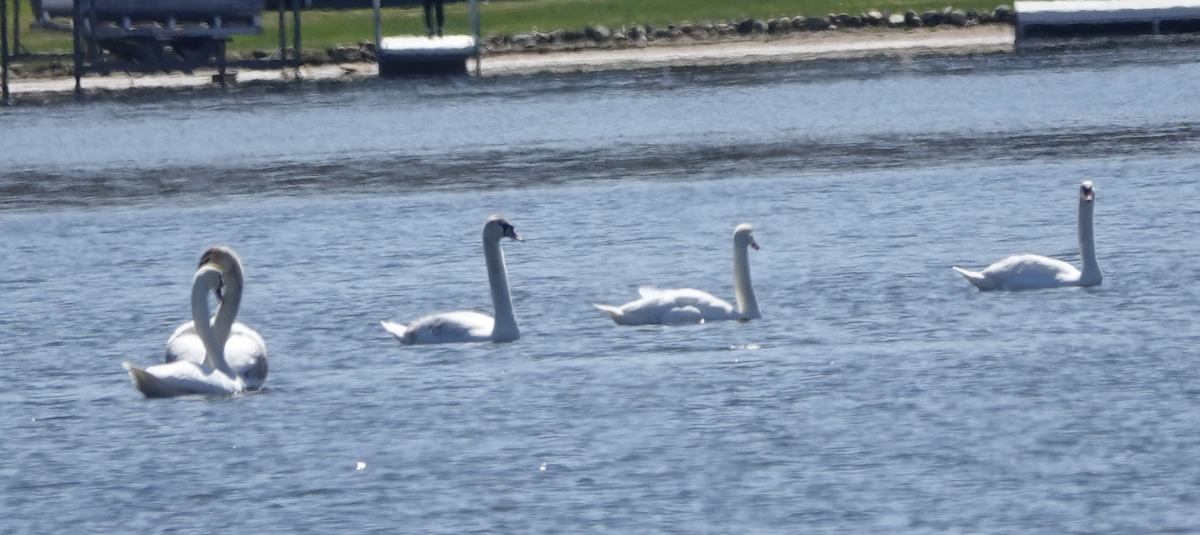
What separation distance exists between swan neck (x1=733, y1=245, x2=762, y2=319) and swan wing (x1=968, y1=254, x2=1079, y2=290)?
6.97 ft

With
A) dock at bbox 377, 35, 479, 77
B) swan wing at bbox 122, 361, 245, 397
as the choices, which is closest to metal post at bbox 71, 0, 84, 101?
dock at bbox 377, 35, 479, 77

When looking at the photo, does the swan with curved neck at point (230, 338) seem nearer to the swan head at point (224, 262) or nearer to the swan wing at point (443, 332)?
the swan head at point (224, 262)

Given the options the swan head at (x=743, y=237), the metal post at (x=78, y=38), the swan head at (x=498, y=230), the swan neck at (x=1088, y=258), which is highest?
the swan head at (x=498, y=230)

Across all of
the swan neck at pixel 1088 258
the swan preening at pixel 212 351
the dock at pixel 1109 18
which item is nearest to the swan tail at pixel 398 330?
the swan preening at pixel 212 351

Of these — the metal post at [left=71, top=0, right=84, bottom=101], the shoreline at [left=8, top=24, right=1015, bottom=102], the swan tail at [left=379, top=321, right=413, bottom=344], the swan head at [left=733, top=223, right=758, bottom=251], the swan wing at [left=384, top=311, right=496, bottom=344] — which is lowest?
the shoreline at [left=8, top=24, right=1015, bottom=102]

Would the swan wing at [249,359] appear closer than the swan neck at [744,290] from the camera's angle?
Yes

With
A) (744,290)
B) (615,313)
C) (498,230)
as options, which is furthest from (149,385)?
(744,290)

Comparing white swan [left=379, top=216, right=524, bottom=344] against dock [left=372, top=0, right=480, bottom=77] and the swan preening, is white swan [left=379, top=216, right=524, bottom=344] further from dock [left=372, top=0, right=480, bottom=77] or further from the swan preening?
dock [left=372, top=0, right=480, bottom=77]

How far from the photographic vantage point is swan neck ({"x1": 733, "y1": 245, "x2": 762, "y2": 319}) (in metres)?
16.0

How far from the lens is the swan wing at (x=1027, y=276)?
16969 millimetres

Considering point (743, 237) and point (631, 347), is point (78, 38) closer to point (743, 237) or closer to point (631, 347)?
point (743, 237)

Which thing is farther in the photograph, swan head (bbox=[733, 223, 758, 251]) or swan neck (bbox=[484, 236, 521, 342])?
swan head (bbox=[733, 223, 758, 251])

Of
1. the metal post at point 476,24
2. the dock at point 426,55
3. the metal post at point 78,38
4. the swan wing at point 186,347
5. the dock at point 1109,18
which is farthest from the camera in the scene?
the dock at point 1109,18

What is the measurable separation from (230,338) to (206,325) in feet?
1.81
